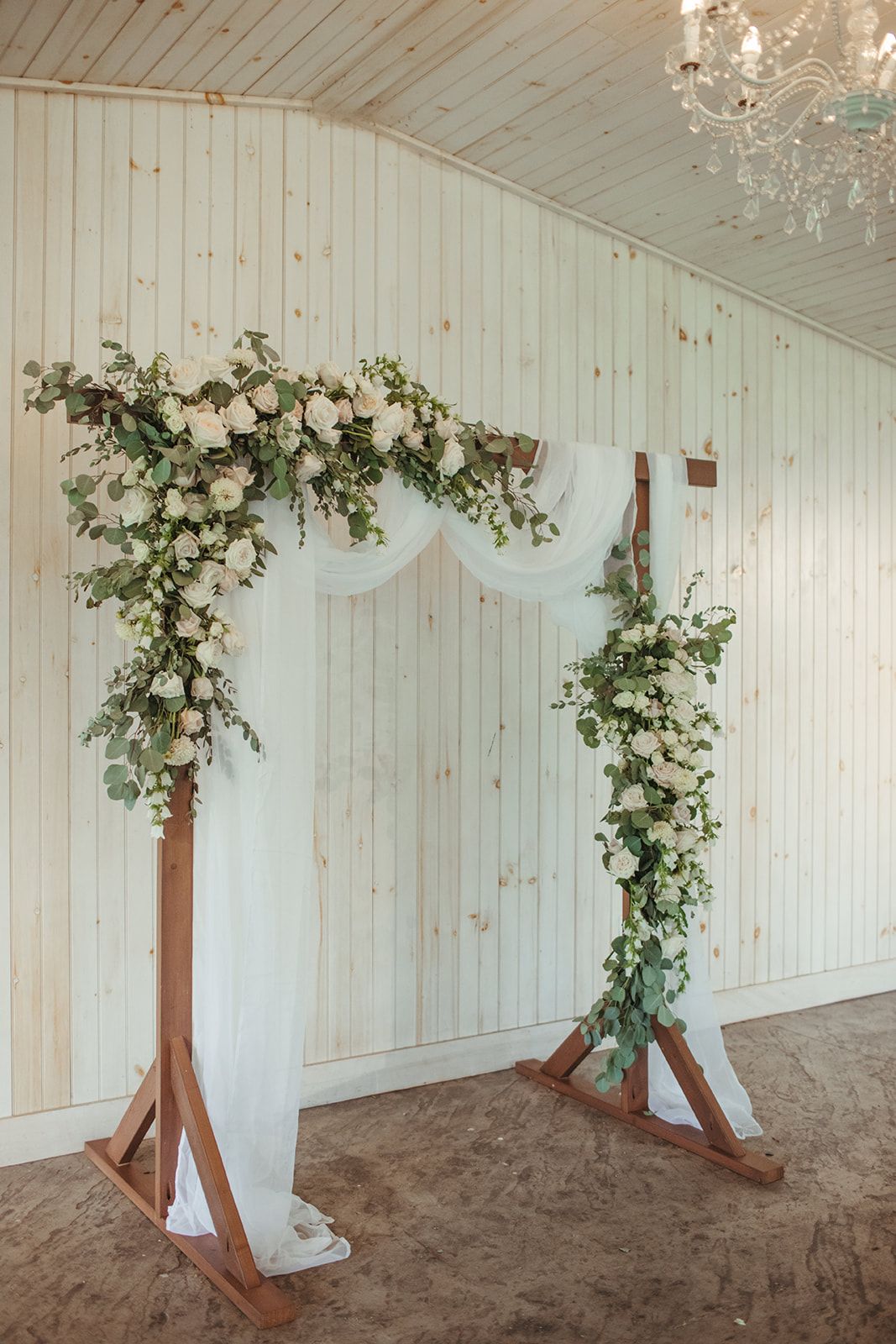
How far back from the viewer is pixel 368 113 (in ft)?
12.5

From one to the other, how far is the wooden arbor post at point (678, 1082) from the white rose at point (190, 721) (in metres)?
1.27

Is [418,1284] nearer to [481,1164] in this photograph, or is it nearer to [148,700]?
[481,1164]

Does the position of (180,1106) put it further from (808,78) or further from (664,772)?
(808,78)

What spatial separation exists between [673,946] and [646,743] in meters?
0.60

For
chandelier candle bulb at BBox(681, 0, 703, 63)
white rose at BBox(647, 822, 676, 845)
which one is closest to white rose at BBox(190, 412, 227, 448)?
chandelier candle bulb at BBox(681, 0, 703, 63)

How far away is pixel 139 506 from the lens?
2703mm

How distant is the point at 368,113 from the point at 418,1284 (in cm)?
345

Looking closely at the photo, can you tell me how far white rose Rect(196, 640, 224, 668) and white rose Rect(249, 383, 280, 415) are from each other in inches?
22.5

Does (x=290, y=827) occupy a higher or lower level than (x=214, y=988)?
higher

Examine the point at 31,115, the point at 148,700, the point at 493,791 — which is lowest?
the point at 493,791

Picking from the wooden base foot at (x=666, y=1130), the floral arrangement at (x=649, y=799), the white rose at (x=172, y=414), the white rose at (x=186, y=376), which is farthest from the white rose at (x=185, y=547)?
the wooden base foot at (x=666, y=1130)

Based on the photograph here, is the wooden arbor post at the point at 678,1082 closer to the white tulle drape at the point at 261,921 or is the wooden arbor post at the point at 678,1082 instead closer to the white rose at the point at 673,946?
the white rose at the point at 673,946

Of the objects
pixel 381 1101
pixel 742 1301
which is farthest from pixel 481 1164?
pixel 742 1301

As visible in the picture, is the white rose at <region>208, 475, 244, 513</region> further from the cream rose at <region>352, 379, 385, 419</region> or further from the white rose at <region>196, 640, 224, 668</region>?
the cream rose at <region>352, 379, 385, 419</region>
